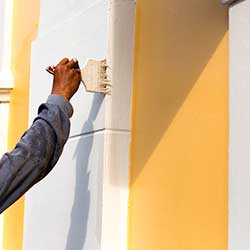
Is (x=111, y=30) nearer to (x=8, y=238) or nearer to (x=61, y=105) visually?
(x=61, y=105)

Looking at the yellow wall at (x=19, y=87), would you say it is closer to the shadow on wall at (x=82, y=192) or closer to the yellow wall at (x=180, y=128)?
the shadow on wall at (x=82, y=192)

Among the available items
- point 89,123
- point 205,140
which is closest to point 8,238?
point 89,123

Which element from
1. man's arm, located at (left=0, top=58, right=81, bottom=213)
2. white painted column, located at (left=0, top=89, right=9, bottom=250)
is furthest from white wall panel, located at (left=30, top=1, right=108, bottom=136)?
white painted column, located at (left=0, top=89, right=9, bottom=250)

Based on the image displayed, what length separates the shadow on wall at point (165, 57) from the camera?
1.75m

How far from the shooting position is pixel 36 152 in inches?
62.8

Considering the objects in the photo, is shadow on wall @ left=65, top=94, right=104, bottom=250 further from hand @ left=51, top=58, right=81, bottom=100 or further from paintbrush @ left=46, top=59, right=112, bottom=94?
hand @ left=51, top=58, right=81, bottom=100

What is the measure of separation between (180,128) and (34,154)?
443 mm

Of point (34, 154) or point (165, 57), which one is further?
point (165, 57)

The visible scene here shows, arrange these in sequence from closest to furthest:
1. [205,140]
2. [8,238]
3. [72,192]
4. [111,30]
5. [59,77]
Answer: [205,140], [59,77], [111,30], [72,192], [8,238]

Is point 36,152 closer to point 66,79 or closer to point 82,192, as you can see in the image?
point 66,79
